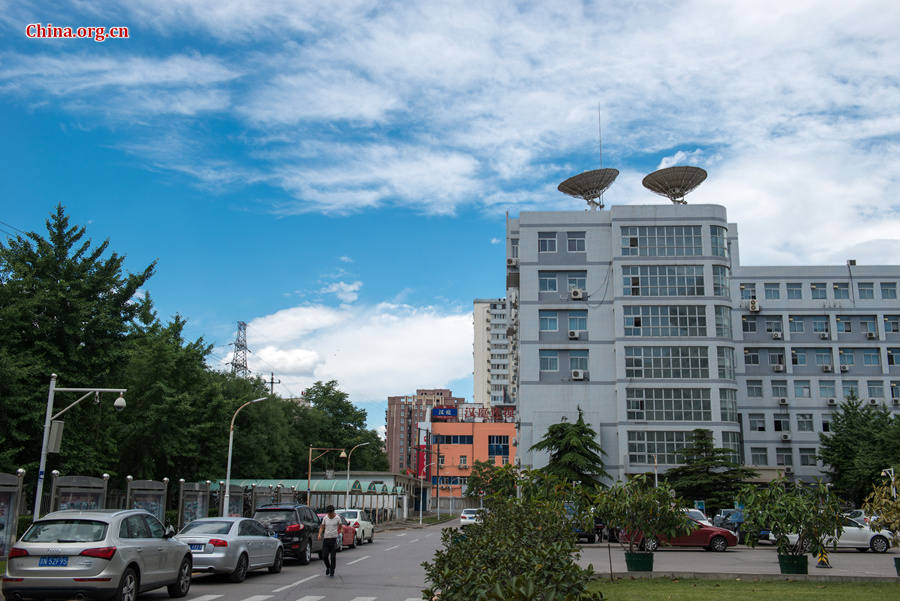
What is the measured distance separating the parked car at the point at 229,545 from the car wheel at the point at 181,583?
1.40m

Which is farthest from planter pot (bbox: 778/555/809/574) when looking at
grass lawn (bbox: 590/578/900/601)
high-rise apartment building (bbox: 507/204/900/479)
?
high-rise apartment building (bbox: 507/204/900/479)

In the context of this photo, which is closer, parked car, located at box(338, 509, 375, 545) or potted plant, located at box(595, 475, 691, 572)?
potted plant, located at box(595, 475, 691, 572)

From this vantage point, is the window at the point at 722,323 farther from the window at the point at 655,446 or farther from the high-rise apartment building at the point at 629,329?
the window at the point at 655,446

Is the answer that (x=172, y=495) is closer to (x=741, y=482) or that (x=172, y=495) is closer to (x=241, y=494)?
(x=241, y=494)

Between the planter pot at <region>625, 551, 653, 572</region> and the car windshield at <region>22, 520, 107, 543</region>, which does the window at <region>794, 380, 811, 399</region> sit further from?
the car windshield at <region>22, 520, 107, 543</region>

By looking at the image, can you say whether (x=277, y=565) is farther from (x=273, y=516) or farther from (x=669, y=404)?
(x=669, y=404)

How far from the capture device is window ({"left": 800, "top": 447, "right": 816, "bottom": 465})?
59.6 meters

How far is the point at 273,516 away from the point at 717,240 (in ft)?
125

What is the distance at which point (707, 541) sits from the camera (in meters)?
28.8

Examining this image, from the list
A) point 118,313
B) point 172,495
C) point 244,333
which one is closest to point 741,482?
point 172,495

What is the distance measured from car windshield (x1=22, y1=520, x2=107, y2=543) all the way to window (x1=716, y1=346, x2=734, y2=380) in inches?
1716

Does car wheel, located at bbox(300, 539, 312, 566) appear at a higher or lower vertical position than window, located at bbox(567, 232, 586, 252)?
lower

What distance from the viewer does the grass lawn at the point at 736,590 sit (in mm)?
13094

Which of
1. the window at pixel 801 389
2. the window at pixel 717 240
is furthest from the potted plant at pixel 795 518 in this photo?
the window at pixel 801 389
